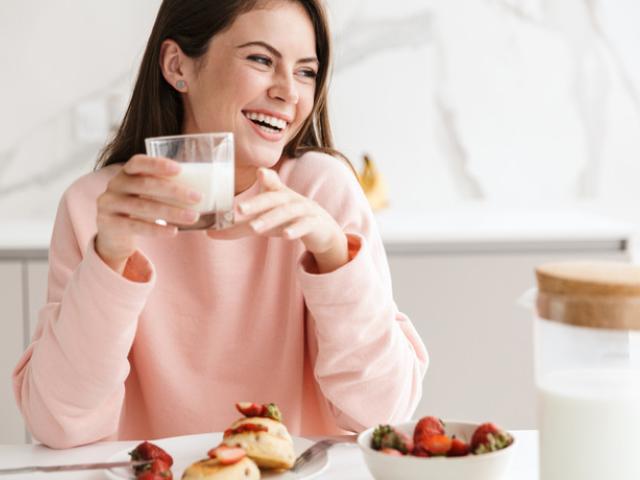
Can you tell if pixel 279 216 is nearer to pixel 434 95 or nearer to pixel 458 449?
pixel 458 449

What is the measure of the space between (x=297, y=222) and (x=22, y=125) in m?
2.02

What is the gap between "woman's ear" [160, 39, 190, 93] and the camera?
161 cm

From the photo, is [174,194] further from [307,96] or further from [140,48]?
[140,48]

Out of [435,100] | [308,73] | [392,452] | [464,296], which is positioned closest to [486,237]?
[464,296]

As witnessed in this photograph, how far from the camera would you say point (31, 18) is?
298cm

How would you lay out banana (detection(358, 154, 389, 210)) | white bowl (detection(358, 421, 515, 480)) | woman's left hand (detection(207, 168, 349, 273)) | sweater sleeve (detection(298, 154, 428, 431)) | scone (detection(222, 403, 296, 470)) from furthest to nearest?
banana (detection(358, 154, 389, 210)) < sweater sleeve (detection(298, 154, 428, 431)) < woman's left hand (detection(207, 168, 349, 273)) < scone (detection(222, 403, 296, 470)) < white bowl (detection(358, 421, 515, 480))

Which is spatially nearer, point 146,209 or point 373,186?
point 146,209

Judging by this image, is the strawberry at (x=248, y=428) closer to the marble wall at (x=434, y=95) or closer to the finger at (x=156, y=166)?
the finger at (x=156, y=166)

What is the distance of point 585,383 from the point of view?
2.94 feet

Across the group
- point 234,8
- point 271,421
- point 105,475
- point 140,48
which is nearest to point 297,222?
point 271,421

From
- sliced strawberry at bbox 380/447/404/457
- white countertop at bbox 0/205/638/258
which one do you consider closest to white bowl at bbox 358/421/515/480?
sliced strawberry at bbox 380/447/404/457

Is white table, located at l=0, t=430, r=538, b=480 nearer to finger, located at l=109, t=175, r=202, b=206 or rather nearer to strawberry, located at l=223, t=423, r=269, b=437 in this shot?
strawberry, located at l=223, t=423, r=269, b=437

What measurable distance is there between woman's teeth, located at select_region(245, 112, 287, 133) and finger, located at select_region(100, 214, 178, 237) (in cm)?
40

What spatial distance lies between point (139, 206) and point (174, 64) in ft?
1.85
